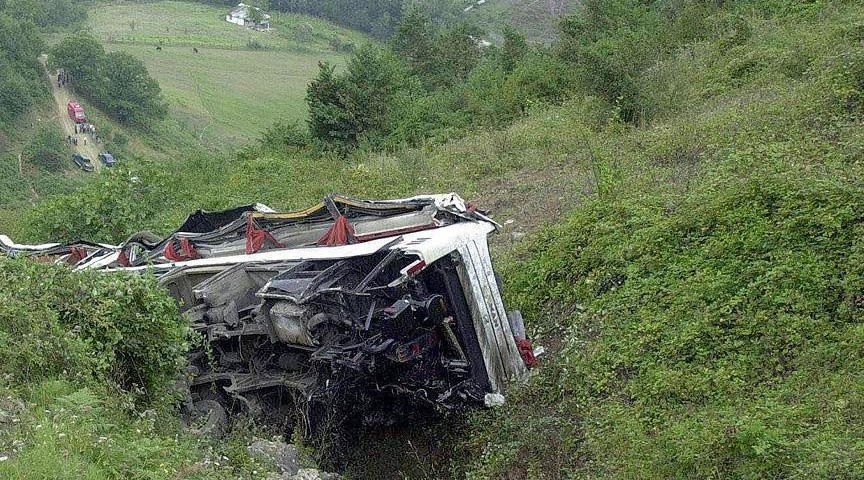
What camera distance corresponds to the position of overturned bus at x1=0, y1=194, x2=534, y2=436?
5836mm

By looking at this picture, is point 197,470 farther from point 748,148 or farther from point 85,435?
point 748,148

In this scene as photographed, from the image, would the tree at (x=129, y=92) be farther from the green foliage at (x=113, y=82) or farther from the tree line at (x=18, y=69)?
the tree line at (x=18, y=69)

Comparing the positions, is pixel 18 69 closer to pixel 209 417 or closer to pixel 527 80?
pixel 527 80

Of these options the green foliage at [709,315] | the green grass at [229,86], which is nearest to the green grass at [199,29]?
the green grass at [229,86]

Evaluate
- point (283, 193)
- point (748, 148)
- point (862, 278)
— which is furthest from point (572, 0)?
point (862, 278)

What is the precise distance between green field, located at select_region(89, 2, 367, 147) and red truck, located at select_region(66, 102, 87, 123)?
5867 millimetres

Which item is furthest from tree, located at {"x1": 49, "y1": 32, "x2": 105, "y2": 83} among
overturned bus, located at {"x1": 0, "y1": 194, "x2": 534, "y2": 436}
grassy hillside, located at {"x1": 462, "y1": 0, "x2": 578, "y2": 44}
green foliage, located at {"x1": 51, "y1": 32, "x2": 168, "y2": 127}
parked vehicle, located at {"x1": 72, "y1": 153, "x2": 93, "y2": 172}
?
overturned bus, located at {"x1": 0, "y1": 194, "x2": 534, "y2": 436}

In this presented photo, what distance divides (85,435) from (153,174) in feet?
40.7

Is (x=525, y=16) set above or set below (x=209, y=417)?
below

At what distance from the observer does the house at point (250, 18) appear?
6969cm

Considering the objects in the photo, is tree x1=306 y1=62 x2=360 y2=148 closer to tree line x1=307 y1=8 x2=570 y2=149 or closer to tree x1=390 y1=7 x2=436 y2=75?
tree line x1=307 y1=8 x2=570 y2=149

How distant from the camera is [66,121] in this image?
156 feet

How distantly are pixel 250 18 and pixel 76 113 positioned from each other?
26.5 meters

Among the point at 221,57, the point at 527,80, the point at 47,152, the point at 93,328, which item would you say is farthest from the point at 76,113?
the point at 93,328
